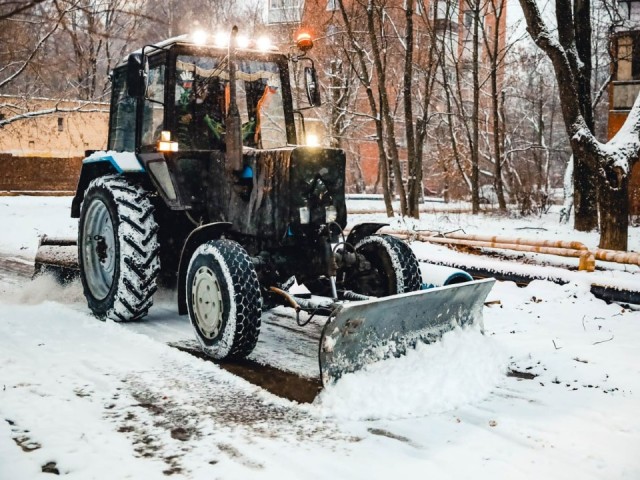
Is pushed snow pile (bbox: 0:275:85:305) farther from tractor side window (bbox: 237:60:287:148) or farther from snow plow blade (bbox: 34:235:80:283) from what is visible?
tractor side window (bbox: 237:60:287:148)

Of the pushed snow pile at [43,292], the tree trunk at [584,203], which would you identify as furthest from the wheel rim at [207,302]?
the tree trunk at [584,203]

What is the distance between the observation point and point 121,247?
621 centimetres

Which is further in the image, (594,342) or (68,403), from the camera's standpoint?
(594,342)

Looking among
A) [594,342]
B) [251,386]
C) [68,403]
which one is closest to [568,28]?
[594,342]

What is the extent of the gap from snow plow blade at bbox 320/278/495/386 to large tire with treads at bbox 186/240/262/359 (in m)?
0.88

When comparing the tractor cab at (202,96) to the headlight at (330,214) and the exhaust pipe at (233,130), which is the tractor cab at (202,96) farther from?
the headlight at (330,214)

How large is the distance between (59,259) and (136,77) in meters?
3.30

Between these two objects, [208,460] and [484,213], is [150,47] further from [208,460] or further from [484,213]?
[484,213]

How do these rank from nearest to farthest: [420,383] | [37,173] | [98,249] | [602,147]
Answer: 1. [420,383]
2. [98,249]
3. [602,147]
4. [37,173]

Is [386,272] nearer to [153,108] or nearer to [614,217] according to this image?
[153,108]

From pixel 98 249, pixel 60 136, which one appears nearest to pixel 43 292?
pixel 98 249

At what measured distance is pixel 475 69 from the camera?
23.5m

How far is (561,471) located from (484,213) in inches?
798

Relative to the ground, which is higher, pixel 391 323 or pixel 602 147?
pixel 602 147
